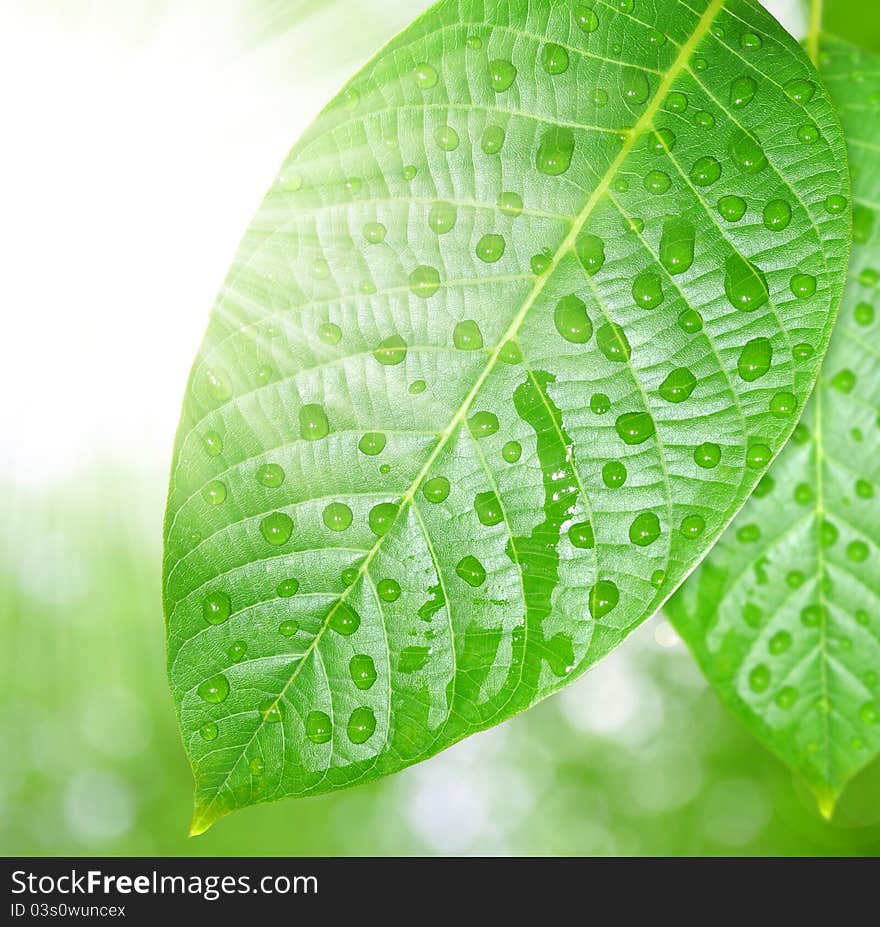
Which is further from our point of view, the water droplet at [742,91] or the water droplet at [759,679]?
the water droplet at [759,679]

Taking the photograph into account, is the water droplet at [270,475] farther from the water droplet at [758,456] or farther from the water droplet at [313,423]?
the water droplet at [758,456]

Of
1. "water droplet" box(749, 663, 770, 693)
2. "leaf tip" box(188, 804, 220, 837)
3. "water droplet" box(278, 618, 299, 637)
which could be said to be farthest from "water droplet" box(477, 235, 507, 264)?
"water droplet" box(749, 663, 770, 693)

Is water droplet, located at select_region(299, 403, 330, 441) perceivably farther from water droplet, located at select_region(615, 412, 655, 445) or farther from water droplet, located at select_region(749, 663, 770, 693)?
water droplet, located at select_region(749, 663, 770, 693)

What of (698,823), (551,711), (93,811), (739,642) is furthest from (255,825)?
(739,642)

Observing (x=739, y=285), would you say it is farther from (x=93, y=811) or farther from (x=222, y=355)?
(x=93, y=811)

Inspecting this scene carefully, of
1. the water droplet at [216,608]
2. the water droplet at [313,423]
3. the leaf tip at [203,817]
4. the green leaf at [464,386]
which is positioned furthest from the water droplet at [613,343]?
the leaf tip at [203,817]

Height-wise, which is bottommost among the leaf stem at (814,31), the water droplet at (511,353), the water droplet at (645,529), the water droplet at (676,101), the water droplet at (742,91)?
the water droplet at (645,529)
